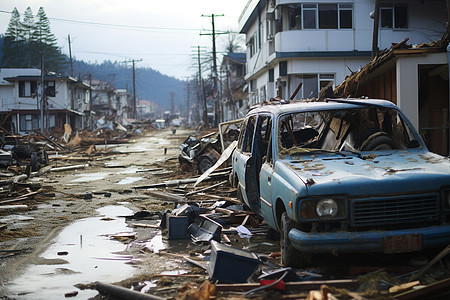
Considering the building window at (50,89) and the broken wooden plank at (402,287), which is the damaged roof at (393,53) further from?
the building window at (50,89)

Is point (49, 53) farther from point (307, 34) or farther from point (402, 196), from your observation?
point (402, 196)

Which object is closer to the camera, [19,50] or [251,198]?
[251,198]

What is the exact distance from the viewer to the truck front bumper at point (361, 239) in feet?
17.8

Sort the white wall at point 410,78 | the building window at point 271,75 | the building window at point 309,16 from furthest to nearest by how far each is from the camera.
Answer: the building window at point 271,75, the building window at point 309,16, the white wall at point 410,78

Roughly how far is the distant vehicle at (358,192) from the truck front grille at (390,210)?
0.4 inches

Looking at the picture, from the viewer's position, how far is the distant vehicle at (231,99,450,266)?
5.49 meters

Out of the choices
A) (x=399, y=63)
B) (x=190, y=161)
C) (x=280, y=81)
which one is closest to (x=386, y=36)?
(x=280, y=81)


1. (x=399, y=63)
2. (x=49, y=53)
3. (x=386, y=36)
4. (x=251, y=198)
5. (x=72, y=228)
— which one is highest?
(x=49, y=53)

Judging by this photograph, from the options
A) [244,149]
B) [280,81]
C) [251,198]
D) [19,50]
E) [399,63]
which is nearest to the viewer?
[251,198]

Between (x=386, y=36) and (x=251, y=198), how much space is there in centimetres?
2283

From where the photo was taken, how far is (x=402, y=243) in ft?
17.8

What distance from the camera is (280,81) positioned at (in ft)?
101

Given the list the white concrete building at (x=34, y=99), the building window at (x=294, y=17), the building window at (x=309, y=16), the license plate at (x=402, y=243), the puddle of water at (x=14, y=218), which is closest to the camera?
the license plate at (x=402, y=243)

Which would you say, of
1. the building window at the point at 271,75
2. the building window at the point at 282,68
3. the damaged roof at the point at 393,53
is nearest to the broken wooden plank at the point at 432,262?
the damaged roof at the point at 393,53
